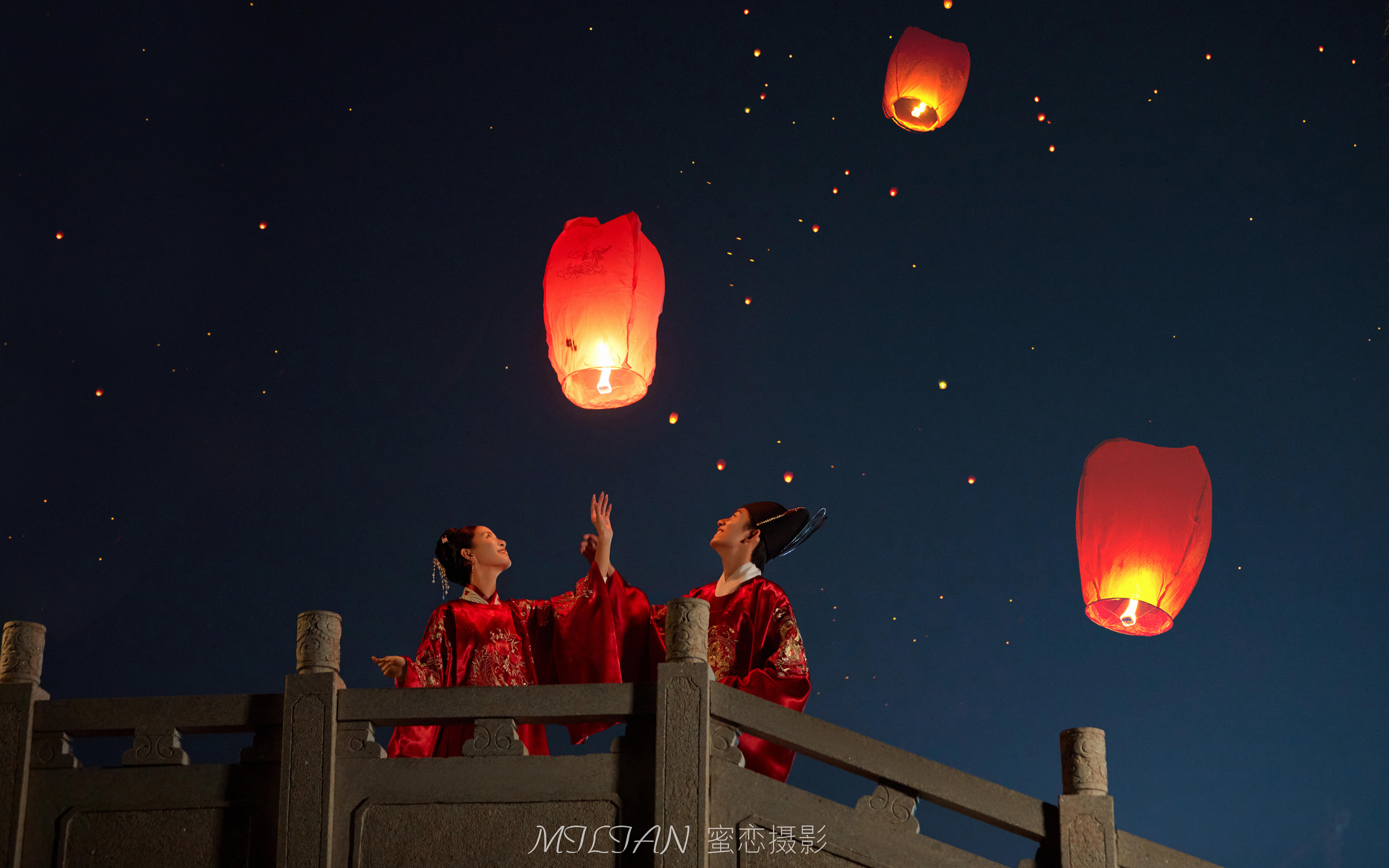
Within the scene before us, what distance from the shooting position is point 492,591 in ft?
18.2

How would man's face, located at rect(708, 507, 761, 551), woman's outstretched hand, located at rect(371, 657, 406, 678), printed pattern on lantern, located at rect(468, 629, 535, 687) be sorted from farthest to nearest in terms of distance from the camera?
1. man's face, located at rect(708, 507, 761, 551)
2. printed pattern on lantern, located at rect(468, 629, 535, 687)
3. woman's outstretched hand, located at rect(371, 657, 406, 678)

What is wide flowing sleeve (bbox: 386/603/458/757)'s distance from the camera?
5.02 metres

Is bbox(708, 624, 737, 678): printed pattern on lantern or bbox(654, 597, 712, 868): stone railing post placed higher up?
bbox(708, 624, 737, 678): printed pattern on lantern

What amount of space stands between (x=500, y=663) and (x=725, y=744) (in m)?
1.25

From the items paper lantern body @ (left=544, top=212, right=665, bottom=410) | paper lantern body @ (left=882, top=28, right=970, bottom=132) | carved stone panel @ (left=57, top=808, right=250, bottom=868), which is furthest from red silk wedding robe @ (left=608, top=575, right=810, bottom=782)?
paper lantern body @ (left=882, top=28, right=970, bottom=132)

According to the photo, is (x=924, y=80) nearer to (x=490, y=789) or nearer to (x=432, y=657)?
(x=432, y=657)

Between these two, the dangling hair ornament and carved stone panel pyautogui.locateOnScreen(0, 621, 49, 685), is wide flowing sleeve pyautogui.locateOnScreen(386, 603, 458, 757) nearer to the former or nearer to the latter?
the dangling hair ornament

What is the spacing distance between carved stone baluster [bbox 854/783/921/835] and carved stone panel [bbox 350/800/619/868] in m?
0.71

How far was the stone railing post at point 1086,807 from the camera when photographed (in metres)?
4.21

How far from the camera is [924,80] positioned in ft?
20.7

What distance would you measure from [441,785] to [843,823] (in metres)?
1.21

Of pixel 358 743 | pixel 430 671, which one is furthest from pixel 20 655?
pixel 430 671

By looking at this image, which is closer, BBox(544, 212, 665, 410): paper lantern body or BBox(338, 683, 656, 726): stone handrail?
BBox(338, 683, 656, 726): stone handrail

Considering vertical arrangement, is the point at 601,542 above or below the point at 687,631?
above
